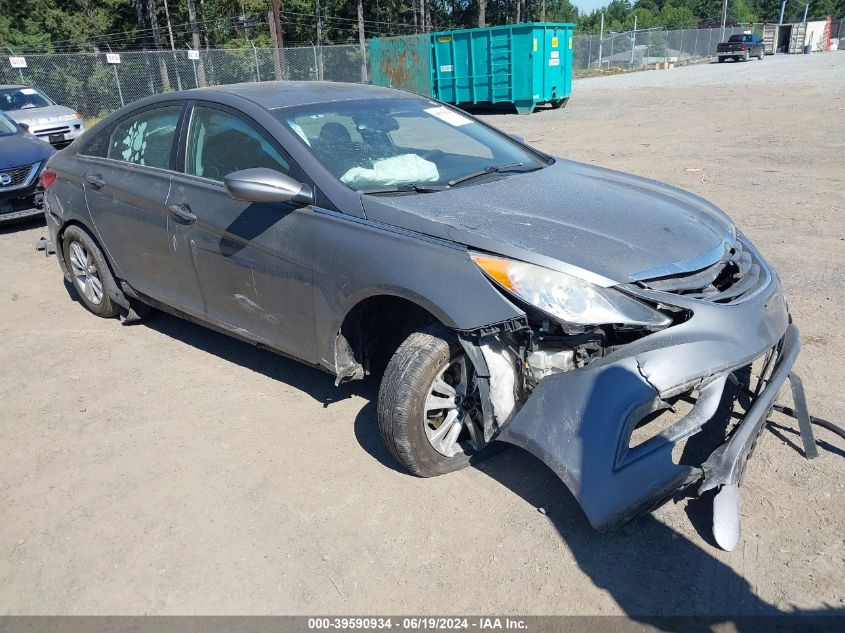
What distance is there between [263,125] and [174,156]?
2.70ft

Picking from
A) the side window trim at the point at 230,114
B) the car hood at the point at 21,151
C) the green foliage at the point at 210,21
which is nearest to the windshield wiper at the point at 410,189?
the side window trim at the point at 230,114

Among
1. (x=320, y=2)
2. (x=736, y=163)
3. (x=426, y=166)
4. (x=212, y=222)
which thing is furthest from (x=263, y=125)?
(x=320, y=2)

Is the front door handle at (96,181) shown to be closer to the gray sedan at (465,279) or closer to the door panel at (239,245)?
the gray sedan at (465,279)

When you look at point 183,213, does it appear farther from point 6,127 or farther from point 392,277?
point 6,127

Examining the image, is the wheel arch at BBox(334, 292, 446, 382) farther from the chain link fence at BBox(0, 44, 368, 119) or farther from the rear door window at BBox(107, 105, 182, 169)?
the chain link fence at BBox(0, 44, 368, 119)

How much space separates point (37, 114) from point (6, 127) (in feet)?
15.7

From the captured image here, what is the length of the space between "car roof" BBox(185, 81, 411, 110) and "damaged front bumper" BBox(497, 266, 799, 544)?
2.22 metres

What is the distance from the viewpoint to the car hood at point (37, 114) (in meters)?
13.6

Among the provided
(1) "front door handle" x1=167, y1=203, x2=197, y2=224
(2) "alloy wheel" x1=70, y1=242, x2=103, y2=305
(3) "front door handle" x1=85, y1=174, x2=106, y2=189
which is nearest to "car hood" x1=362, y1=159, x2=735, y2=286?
(1) "front door handle" x1=167, y1=203, x2=197, y2=224

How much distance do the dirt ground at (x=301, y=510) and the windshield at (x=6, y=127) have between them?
5550 millimetres

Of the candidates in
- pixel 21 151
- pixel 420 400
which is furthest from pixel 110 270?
pixel 21 151

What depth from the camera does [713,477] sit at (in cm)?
265

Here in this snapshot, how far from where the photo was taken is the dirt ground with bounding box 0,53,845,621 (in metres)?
2.62

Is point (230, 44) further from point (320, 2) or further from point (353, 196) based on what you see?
point (353, 196)
